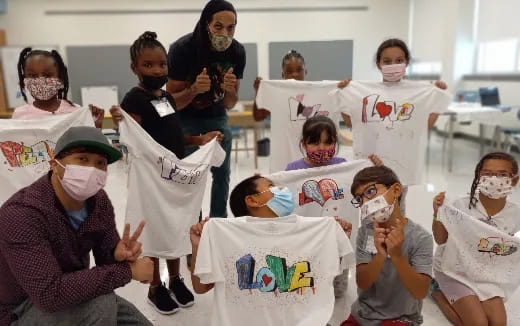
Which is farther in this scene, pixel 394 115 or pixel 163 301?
pixel 394 115

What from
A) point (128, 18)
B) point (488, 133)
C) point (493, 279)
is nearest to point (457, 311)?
point (493, 279)

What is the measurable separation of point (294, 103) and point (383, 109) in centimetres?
64

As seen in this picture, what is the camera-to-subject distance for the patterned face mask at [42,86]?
215cm

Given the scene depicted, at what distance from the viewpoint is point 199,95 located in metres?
2.50

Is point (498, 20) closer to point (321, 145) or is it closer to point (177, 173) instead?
point (321, 145)

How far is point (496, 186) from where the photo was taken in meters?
1.97

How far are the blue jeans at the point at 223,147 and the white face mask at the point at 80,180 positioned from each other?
3.76 ft

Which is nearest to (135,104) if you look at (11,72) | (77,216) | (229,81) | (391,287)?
(229,81)

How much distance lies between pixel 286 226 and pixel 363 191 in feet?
1.27

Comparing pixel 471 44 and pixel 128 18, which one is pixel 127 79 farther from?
pixel 471 44

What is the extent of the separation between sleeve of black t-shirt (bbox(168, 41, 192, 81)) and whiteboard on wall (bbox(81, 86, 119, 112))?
655cm

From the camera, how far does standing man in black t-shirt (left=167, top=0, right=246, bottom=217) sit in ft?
7.65

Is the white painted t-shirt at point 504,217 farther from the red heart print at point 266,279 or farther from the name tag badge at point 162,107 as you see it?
the name tag badge at point 162,107

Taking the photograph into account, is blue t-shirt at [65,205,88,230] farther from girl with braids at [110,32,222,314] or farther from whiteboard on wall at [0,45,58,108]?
whiteboard on wall at [0,45,58,108]
